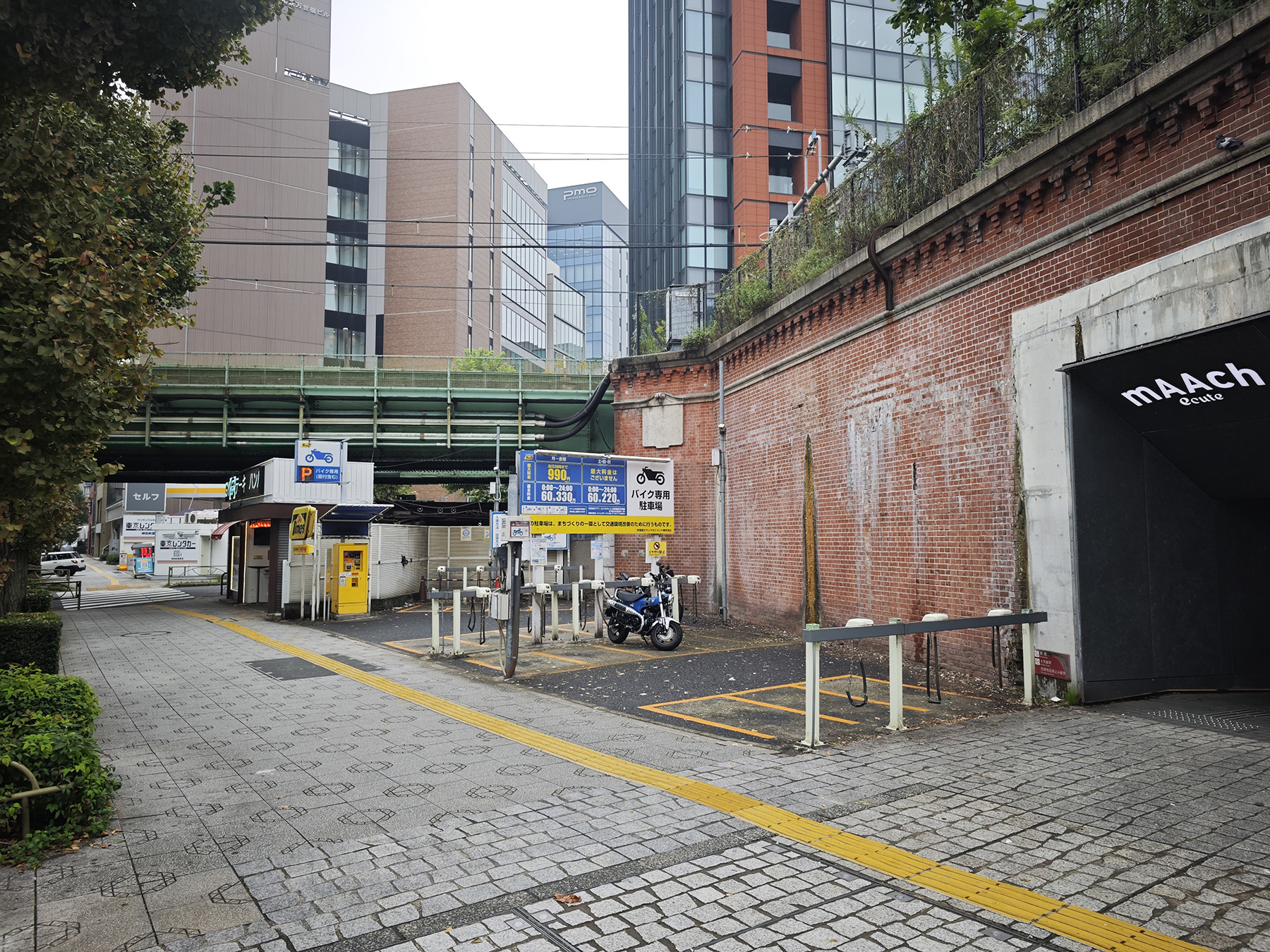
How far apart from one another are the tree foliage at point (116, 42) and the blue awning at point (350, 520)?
15.5 metres

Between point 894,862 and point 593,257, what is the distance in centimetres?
13395

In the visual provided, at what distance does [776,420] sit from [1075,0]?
8745mm

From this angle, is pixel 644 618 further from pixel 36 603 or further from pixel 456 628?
pixel 36 603

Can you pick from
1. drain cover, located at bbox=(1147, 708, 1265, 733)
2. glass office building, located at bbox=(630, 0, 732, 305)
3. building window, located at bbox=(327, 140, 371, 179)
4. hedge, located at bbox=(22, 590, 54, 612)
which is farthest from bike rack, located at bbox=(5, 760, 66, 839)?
building window, located at bbox=(327, 140, 371, 179)

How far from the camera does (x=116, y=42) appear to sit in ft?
18.0

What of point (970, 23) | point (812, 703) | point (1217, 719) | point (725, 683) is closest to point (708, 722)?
point (812, 703)

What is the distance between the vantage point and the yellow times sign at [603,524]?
1410 cm

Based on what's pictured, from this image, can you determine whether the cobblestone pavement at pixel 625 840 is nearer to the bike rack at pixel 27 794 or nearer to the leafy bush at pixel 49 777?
the leafy bush at pixel 49 777

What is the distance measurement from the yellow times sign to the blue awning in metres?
8.57

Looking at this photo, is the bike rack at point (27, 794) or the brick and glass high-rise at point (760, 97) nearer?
the bike rack at point (27, 794)

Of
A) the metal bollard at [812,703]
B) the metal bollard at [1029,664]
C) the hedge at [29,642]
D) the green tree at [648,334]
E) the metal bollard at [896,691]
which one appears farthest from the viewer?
the green tree at [648,334]

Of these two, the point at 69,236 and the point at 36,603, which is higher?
the point at 69,236

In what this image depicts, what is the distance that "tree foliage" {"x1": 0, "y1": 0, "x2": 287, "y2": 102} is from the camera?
5086 mm

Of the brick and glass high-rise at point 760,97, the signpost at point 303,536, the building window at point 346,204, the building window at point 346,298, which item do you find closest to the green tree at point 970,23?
the signpost at point 303,536
